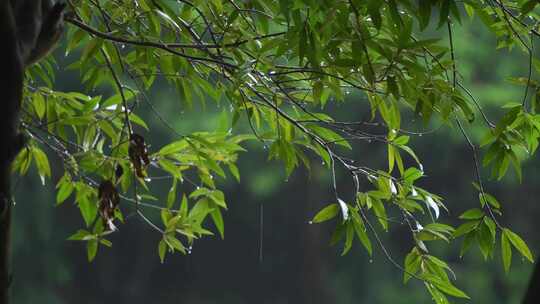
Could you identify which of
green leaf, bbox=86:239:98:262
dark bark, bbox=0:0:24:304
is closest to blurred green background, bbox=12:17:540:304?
green leaf, bbox=86:239:98:262

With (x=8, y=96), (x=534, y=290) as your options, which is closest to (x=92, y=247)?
(x=8, y=96)

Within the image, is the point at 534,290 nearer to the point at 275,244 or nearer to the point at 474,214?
the point at 474,214

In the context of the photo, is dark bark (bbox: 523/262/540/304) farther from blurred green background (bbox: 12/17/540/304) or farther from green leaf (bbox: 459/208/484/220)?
blurred green background (bbox: 12/17/540/304)

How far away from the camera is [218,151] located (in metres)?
1.18

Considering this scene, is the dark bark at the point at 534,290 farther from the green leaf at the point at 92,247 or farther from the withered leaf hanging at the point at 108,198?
the green leaf at the point at 92,247

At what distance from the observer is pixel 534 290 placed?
553 millimetres

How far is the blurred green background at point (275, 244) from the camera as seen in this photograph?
5.62m

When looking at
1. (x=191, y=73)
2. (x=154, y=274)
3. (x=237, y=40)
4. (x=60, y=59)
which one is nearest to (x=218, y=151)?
(x=191, y=73)

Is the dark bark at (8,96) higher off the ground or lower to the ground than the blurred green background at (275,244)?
higher

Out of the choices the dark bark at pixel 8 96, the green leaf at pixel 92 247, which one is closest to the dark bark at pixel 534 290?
the dark bark at pixel 8 96

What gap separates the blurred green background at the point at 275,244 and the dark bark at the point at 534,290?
459 cm

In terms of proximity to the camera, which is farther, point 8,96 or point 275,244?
point 275,244

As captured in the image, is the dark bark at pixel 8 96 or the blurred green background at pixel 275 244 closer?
the dark bark at pixel 8 96

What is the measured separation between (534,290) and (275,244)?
235 inches
